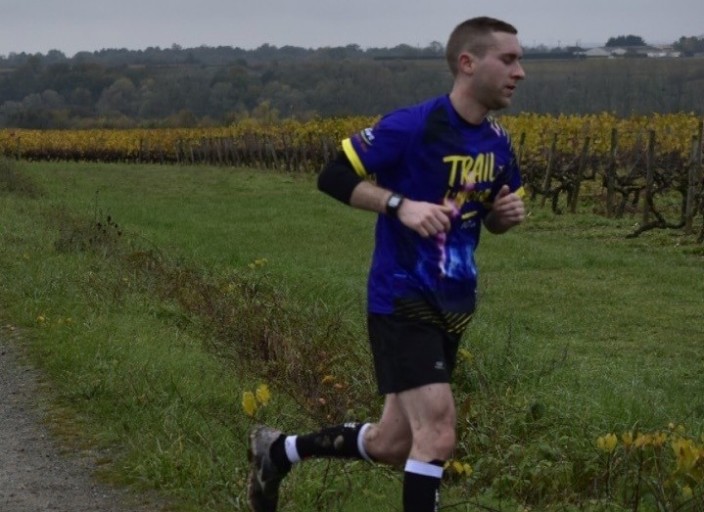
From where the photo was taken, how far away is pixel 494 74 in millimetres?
4910

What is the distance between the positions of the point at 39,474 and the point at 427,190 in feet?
8.98

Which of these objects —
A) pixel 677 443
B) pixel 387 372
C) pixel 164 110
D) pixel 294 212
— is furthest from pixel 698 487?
pixel 164 110

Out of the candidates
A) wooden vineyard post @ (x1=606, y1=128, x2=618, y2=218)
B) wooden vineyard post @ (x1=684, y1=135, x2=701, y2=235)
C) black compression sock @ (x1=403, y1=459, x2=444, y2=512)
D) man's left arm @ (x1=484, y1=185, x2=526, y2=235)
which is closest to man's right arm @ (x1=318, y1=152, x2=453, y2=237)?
man's left arm @ (x1=484, y1=185, x2=526, y2=235)

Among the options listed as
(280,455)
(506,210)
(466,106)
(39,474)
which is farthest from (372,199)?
(39,474)

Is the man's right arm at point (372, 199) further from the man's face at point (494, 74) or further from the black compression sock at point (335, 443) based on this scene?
the black compression sock at point (335, 443)

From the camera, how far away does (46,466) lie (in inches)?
263

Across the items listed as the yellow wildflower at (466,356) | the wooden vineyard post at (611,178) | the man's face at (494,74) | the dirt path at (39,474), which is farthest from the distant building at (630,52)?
the man's face at (494,74)

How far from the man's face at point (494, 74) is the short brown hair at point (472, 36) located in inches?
1.1

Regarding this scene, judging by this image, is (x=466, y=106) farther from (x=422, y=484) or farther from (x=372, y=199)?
(x=422, y=484)

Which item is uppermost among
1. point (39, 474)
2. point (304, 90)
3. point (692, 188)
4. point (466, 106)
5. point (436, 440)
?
point (466, 106)

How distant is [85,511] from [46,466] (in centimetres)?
85

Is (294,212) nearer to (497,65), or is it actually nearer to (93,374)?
(93,374)

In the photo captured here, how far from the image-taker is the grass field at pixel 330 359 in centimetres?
619

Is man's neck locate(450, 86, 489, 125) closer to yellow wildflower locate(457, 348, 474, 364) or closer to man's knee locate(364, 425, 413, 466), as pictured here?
man's knee locate(364, 425, 413, 466)
